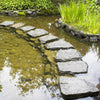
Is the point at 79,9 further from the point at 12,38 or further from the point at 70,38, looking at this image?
the point at 12,38

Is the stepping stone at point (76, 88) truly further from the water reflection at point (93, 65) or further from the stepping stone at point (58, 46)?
the stepping stone at point (58, 46)

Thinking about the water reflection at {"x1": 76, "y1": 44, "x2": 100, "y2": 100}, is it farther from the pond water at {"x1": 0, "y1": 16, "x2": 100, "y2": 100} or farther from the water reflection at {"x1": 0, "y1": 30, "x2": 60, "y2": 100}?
the water reflection at {"x1": 0, "y1": 30, "x2": 60, "y2": 100}

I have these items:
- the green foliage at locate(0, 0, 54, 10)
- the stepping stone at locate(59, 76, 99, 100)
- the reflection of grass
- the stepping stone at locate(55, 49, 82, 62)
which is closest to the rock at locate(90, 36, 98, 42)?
the reflection of grass

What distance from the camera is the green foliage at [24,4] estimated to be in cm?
645

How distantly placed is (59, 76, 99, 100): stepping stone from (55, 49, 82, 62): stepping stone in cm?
Result: 62

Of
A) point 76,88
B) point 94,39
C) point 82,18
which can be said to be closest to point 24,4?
point 82,18

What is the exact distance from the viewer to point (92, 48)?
324cm

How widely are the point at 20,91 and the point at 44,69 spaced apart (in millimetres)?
619

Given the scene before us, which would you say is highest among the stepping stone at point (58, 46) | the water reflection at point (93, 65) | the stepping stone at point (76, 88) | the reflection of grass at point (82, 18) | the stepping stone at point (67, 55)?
the reflection of grass at point (82, 18)

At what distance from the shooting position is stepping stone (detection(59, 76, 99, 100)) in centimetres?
171

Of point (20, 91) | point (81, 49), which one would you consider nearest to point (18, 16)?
point (81, 49)

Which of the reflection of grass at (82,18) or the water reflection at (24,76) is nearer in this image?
the water reflection at (24,76)

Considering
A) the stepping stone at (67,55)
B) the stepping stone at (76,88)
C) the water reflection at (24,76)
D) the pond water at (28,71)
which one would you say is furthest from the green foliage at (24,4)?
the stepping stone at (76,88)

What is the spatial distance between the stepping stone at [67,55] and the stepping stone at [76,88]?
2.03 ft
